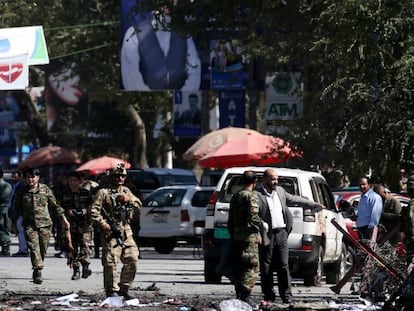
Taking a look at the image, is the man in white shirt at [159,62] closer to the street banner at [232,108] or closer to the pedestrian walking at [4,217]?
the street banner at [232,108]

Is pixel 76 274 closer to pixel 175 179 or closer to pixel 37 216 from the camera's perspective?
pixel 37 216

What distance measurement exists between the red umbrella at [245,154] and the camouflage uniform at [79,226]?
35.4 feet

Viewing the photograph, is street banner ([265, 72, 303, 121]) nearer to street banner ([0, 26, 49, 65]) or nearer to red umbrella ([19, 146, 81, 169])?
street banner ([0, 26, 49, 65])

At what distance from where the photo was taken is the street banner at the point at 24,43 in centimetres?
2202

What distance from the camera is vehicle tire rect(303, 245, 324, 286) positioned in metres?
21.0

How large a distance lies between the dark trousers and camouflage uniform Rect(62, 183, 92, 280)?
15.0ft

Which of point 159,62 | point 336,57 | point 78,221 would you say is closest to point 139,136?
point 159,62

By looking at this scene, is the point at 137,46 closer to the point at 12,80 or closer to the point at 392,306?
the point at 12,80

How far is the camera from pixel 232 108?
4138cm

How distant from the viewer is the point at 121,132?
225 ft

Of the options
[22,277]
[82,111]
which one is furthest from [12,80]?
[82,111]

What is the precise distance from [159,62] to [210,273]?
2088 centimetres

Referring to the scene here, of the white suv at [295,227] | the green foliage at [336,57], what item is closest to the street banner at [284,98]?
the green foliage at [336,57]

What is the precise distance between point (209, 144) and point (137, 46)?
4.98m
